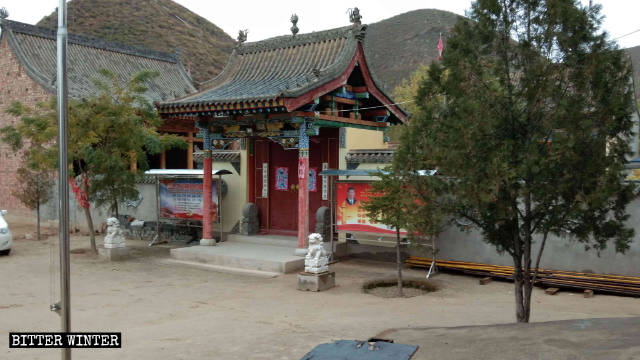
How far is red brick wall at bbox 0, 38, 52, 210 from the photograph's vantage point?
22375mm

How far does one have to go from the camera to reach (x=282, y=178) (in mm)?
15812

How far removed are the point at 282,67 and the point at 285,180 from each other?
3.14 meters

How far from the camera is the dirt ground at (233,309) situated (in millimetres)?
6789

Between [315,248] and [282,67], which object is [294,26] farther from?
[315,248]

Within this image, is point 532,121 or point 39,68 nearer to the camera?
point 532,121

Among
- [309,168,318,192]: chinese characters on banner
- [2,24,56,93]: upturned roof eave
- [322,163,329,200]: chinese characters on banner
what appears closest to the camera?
[322,163,329,200]: chinese characters on banner

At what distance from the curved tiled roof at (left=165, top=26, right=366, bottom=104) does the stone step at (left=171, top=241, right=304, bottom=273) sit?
3.60 meters

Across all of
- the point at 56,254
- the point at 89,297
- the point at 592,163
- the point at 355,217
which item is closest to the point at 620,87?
the point at 592,163

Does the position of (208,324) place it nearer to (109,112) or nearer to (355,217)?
(355,217)

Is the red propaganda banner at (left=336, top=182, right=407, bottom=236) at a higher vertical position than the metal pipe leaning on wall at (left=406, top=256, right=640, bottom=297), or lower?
higher

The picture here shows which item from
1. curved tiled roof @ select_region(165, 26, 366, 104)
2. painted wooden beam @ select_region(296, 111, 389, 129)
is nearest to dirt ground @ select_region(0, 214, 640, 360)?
painted wooden beam @ select_region(296, 111, 389, 129)

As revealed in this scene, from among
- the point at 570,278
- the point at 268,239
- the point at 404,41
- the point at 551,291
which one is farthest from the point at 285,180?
the point at 404,41

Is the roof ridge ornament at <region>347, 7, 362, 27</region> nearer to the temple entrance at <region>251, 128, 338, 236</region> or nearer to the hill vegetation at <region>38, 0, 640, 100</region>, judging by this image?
the temple entrance at <region>251, 128, 338, 236</region>

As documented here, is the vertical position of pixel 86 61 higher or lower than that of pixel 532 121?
higher
